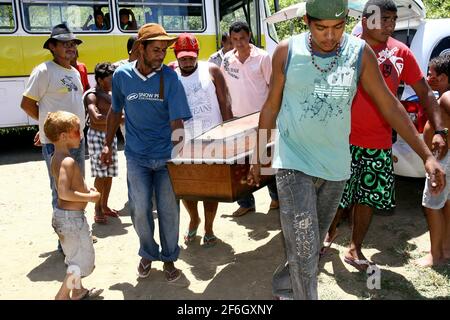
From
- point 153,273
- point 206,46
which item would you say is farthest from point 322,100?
point 206,46

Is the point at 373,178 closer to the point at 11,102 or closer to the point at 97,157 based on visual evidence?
the point at 97,157

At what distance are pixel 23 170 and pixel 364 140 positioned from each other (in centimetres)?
586

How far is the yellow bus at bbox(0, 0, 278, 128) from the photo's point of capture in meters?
8.27

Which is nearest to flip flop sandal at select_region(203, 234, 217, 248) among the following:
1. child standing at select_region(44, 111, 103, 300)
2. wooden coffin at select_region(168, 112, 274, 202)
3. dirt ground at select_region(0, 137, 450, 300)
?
dirt ground at select_region(0, 137, 450, 300)

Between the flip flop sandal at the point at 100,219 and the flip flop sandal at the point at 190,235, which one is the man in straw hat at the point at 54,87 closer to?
the flip flop sandal at the point at 100,219

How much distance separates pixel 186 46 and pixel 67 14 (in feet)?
18.3

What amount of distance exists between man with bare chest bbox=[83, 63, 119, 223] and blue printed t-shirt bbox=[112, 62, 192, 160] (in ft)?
4.86

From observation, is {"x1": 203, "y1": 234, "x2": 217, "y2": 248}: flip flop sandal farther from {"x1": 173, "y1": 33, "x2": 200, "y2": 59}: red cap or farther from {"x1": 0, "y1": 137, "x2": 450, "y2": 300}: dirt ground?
{"x1": 173, "y1": 33, "x2": 200, "y2": 59}: red cap

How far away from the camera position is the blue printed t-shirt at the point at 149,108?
336 centimetres

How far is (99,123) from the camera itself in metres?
4.91

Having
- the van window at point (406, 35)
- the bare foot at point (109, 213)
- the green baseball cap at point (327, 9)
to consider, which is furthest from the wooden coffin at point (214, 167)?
the van window at point (406, 35)

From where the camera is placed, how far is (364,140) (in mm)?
3453

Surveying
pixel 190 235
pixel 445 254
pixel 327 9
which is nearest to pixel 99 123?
pixel 190 235
